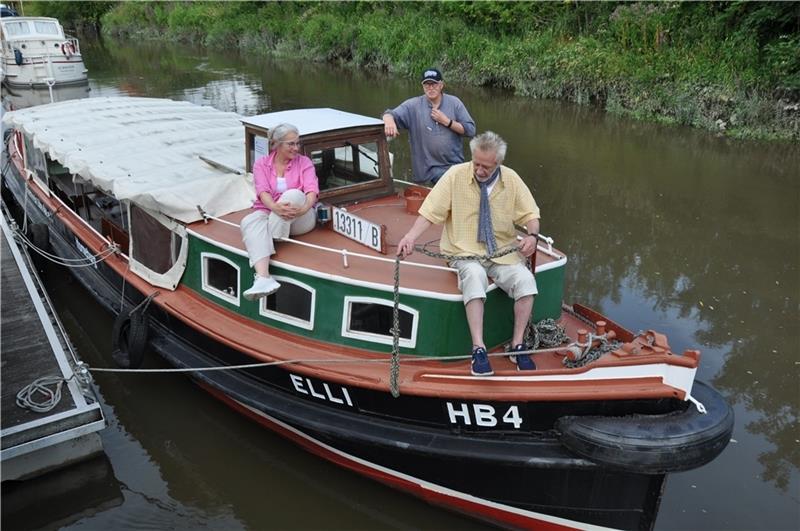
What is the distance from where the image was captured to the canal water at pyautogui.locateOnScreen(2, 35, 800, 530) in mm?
6102

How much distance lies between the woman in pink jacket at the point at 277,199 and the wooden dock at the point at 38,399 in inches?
85.2

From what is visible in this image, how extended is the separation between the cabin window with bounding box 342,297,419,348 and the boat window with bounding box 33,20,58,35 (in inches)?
983

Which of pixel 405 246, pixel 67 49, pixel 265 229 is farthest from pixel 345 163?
pixel 67 49

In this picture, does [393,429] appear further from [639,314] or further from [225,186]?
[639,314]

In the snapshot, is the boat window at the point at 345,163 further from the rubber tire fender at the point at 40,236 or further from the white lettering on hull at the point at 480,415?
the rubber tire fender at the point at 40,236

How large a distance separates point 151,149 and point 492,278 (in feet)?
17.4

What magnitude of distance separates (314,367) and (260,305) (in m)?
0.96

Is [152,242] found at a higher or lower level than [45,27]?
lower

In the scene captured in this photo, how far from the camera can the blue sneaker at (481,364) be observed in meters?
5.18

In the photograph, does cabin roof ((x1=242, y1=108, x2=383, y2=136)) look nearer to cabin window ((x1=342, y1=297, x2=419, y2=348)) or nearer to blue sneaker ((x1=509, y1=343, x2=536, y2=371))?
cabin window ((x1=342, y1=297, x2=419, y2=348))

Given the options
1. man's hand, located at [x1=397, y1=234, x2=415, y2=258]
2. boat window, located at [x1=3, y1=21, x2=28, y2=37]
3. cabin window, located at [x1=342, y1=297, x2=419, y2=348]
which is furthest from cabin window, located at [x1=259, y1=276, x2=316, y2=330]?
boat window, located at [x1=3, y1=21, x2=28, y2=37]

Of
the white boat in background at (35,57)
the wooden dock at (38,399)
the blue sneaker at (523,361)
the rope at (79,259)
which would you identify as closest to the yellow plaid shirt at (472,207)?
the blue sneaker at (523,361)

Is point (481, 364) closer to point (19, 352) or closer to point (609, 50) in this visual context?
point (19, 352)

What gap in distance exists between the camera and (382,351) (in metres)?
5.77
